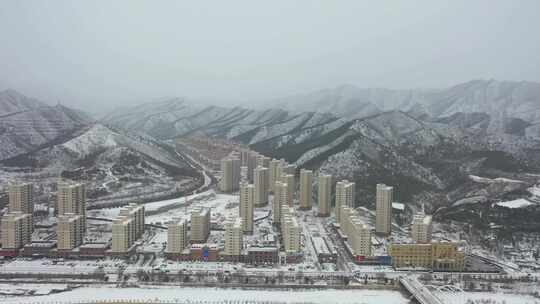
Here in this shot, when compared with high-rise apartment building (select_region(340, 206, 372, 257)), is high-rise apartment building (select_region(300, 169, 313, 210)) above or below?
above

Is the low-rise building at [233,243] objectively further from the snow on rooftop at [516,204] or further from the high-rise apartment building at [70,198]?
the snow on rooftop at [516,204]

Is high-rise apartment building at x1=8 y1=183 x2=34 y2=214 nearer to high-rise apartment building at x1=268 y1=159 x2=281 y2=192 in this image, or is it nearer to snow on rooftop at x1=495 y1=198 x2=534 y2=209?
high-rise apartment building at x1=268 y1=159 x2=281 y2=192

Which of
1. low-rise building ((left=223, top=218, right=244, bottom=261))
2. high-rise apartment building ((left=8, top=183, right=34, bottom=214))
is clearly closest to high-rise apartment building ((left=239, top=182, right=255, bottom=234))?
low-rise building ((left=223, top=218, right=244, bottom=261))

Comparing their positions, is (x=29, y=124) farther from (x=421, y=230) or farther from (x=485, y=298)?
(x=485, y=298)

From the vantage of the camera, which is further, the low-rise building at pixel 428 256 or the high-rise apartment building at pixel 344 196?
the high-rise apartment building at pixel 344 196

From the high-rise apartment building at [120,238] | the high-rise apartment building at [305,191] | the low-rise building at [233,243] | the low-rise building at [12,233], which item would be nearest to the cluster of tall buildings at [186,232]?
the high-rise apartment building at [120,238]

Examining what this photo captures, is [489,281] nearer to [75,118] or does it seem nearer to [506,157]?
[506,157]
